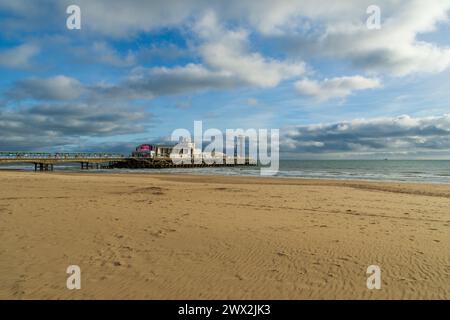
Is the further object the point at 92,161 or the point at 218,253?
the point at 92,161

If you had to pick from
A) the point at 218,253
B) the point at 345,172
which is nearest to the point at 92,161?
the point at 345,172

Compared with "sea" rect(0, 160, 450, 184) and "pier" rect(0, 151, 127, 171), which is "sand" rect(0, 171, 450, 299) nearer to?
"sea" rect(0, 160, 450, 184)

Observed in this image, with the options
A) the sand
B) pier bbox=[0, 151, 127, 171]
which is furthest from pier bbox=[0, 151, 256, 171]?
the sand

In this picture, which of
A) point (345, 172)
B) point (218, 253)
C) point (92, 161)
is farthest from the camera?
point (92, 161)

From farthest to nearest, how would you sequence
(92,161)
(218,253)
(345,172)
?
1. (92,161)
2. (345,172)
3. (218,253)

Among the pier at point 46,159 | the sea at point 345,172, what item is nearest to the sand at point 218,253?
the sea at point 345,172

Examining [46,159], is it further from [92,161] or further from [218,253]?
[218,253]

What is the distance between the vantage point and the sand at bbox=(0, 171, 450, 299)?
4.33 m

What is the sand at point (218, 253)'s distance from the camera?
433cm

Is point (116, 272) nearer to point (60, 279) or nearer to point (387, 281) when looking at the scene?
point (60, 279)

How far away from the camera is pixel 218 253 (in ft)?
19.2
